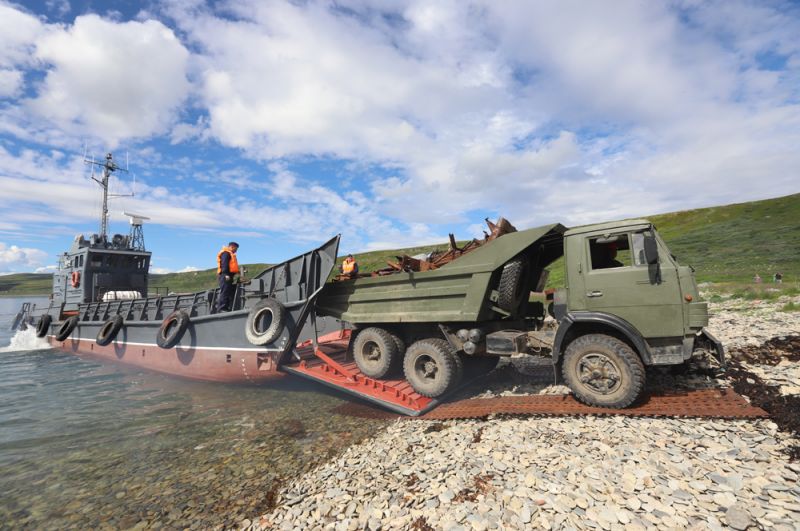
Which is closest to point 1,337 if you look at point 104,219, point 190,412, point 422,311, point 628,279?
point 104,219

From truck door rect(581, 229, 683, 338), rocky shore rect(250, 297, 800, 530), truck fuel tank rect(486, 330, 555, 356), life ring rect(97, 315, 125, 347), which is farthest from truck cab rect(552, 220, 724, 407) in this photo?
life ring rect(97, 315, 125, 347)

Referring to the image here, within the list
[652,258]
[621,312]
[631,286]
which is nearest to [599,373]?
[621,312]

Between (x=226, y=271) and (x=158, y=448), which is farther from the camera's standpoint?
(x=226, y=271)

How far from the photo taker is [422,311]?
23.9ft

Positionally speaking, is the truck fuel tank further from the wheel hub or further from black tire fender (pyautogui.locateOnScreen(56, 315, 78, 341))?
black tire fender (pyautogui.locateOnScreen(56, 315, 78, 341))

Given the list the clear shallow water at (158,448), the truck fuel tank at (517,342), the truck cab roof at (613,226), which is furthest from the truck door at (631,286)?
the clear shallow water at (158,448)

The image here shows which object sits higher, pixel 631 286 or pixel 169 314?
pixel 631 286

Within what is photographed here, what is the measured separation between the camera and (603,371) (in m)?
5.67

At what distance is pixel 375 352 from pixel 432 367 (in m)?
1.41

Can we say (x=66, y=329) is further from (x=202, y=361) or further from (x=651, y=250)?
(x=651, y=250)

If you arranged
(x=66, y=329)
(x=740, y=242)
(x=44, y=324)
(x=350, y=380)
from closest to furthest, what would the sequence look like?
1. (x=350, y=380)
2. (x=66, y=329)
3. (x=44, y=324)
4. (x=740, y=242)

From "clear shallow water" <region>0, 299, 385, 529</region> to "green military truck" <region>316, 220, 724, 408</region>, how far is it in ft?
6.35

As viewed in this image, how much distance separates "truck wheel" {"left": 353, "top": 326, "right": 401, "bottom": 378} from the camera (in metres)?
7.63

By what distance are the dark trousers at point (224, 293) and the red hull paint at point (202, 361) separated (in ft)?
4.11
